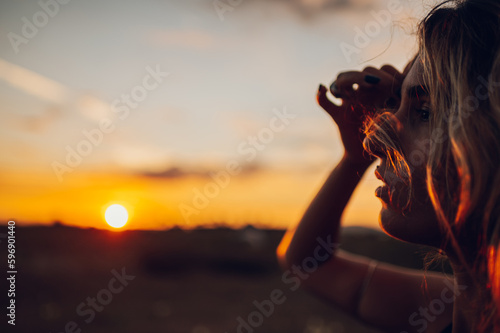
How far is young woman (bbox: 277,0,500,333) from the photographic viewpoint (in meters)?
1.27

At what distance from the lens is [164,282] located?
55.9 ft

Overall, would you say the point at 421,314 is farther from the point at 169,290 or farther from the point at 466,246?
the point at 169,290

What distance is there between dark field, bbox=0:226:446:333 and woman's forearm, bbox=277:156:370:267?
472 centimetres

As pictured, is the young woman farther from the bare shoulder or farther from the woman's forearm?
the woman's forearm

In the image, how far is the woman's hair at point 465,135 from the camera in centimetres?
126

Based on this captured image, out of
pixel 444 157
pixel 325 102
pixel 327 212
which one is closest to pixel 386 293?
pixel 327 212

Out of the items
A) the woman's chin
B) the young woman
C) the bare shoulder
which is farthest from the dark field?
the woman's chin

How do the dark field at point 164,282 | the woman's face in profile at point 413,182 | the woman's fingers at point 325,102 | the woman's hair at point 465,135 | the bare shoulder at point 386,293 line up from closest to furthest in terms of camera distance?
the woman's hair at point 465,135
the woman's face in profile at point 413,182
the bare shoulder at point 386,293
the woman's fingers at point 325,102
the dark field at point 164,282

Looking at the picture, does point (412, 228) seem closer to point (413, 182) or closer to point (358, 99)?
point (413, 182)

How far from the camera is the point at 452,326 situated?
5.39ft

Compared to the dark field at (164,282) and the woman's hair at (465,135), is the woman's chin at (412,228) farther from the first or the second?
the dark field at (164,282)

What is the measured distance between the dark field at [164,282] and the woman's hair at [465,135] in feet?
18.1

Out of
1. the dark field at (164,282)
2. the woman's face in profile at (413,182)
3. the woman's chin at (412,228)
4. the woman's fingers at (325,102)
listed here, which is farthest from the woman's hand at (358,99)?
the dark field at (164,282)

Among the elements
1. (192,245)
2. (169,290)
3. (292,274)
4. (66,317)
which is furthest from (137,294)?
(292,274)
